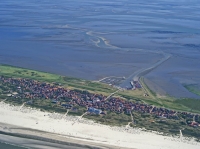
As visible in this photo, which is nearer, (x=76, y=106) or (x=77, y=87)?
(x=76, y=106)

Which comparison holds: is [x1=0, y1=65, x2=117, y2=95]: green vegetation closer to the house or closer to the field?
the field

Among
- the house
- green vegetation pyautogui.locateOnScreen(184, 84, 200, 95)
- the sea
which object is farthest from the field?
green vegetation pyautogui.locateOnScreen(184, 84, 200, 95)

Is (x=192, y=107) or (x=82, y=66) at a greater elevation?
(x=82, y=66)

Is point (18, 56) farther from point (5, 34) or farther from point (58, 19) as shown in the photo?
point (58, 19)

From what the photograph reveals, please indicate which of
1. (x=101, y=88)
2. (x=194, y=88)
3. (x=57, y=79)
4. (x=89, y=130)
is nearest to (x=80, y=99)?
(x=101, y=88)

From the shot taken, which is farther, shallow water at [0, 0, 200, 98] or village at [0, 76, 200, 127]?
shallow water at [0, 0, 200, 98]

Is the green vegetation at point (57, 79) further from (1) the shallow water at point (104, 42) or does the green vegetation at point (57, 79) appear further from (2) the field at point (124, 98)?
(1) the shallow water at point (104, 42)

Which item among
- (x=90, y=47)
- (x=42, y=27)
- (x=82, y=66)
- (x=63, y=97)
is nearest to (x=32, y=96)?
(x=63, y=97)

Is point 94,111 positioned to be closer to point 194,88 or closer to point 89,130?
point 89,130
